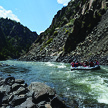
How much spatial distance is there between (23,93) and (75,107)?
4313mm

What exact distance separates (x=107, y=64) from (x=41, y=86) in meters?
26.7

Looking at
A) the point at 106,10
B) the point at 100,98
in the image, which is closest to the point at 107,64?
the point at 100,98

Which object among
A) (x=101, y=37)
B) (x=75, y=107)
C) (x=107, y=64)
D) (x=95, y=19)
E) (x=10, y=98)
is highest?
(x=95, y=19)

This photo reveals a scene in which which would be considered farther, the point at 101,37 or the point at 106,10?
the point at 106,10

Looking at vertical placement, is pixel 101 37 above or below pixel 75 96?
above

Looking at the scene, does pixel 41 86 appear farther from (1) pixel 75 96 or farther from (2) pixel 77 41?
(2) pixel 77 41

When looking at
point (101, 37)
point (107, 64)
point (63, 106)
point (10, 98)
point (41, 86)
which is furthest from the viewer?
point (101, 37)

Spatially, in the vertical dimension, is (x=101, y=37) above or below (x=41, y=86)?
above

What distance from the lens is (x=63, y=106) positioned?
7855mm

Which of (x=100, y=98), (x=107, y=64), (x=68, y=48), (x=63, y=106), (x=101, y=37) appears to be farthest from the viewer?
(x=68, y=48)

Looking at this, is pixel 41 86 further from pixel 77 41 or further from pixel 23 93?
pixel 77 41

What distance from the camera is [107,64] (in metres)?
31.5

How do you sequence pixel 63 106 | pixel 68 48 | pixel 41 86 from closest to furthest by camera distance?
pixel 63 106 → pixel 41 86 → pixel 68 48

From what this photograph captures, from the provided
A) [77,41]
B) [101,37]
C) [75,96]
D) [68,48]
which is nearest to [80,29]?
[77,41]
